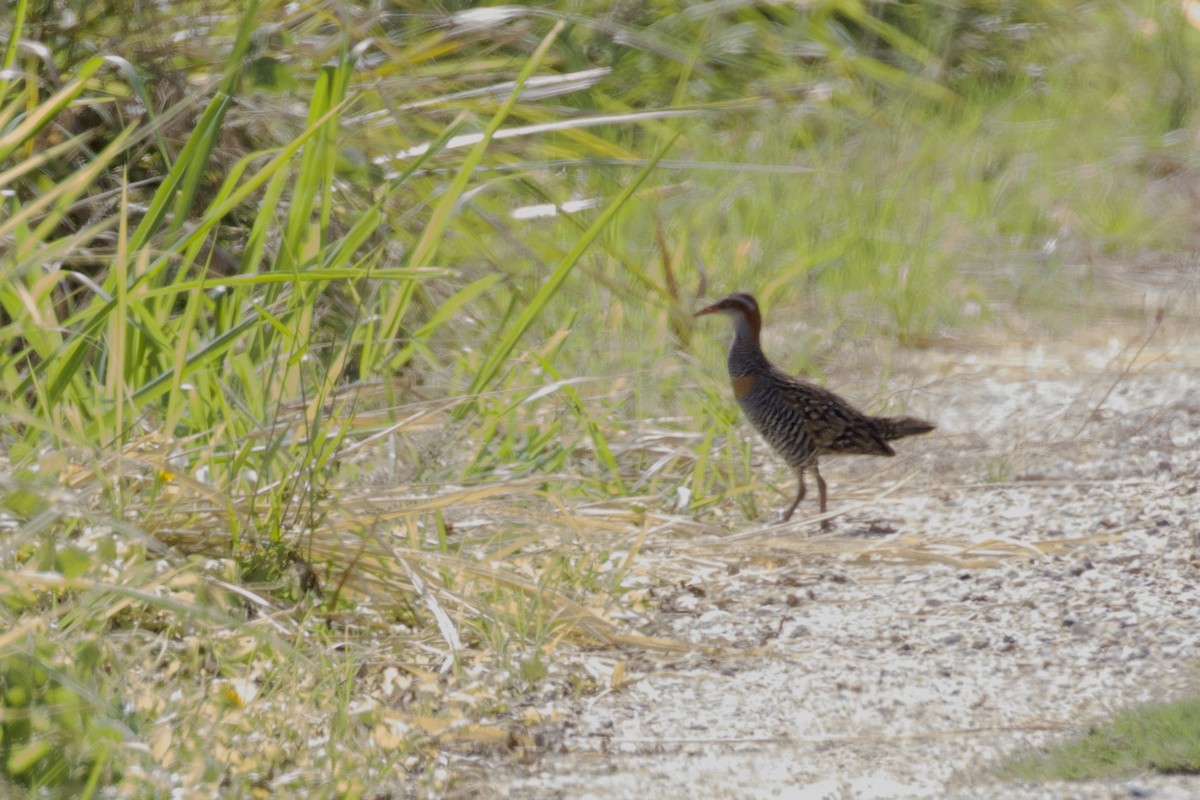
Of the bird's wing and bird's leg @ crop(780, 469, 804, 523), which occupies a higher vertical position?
the bird's wing

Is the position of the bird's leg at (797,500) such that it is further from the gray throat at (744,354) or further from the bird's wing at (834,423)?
the gray throat at (744,354)

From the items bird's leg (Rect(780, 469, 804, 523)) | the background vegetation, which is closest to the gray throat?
the background vegetation

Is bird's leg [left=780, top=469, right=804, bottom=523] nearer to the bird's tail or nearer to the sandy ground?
the sandy ground

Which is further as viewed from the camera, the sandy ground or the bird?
the bird

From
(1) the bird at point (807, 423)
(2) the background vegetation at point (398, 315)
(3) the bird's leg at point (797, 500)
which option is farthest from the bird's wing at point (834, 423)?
(2) the background vegetation at point (398, 315)

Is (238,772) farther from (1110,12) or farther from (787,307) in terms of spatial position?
(1110,12)

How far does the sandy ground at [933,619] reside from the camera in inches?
127

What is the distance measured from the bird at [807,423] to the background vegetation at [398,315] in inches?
6.2

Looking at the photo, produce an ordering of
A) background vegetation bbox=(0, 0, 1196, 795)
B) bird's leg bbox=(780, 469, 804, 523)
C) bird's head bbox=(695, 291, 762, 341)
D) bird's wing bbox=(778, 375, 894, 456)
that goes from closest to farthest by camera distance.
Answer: background vegetation bbox=(0, 0, 1196, 795)
bird's leg bbox=(780, 469, 804, 523)
bird's wing bbox=(778, 375, 894, 456)
bird's head bbox=(695, 291, 762, 341)

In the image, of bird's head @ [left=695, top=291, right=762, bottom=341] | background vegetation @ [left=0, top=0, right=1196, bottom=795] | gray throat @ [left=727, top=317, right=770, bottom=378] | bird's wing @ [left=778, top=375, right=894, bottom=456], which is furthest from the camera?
bird's head @ [left=695, top=291, right=762, bottom=341]

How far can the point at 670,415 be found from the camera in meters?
5.56

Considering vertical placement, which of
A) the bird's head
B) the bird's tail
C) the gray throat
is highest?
the bird's head

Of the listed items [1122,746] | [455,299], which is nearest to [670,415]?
[455,299]

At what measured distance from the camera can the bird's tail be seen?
5281 millimetres
